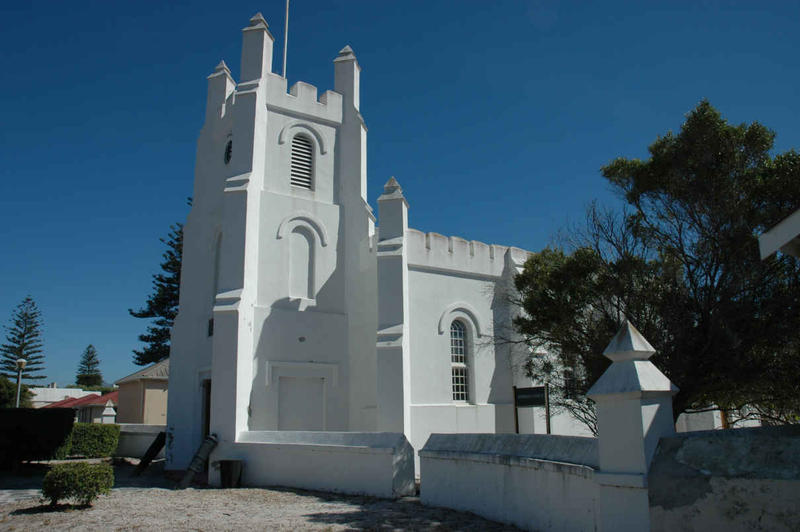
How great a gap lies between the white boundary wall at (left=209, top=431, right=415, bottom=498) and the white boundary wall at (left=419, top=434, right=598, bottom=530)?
1.10 meters

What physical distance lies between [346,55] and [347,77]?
35.1 inches

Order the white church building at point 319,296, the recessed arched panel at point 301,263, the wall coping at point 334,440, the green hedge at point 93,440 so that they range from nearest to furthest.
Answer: the wall coping at point 334,440
the white church building at point 319,296
the recessed arched panel at point 301,263
the green hedge at point 93,440

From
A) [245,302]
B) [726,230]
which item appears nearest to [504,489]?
[726,230]

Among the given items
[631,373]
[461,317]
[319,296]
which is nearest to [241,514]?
[631,373]

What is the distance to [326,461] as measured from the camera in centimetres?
1413

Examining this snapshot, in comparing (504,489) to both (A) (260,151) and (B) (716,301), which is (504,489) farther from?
(A) (260,151)

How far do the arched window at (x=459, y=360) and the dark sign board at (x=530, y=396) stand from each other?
14.8ft

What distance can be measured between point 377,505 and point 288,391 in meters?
7.30

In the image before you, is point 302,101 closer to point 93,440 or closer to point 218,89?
point 218,89

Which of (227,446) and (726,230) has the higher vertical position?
(726,230)

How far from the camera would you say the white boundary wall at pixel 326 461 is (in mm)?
12797

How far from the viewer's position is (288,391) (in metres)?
18.4

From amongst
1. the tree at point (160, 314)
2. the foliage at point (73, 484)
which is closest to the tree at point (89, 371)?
the tree at point (160, 314)

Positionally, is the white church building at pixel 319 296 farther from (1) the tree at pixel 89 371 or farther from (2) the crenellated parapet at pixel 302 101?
(1) the tree at pixel 89 371
